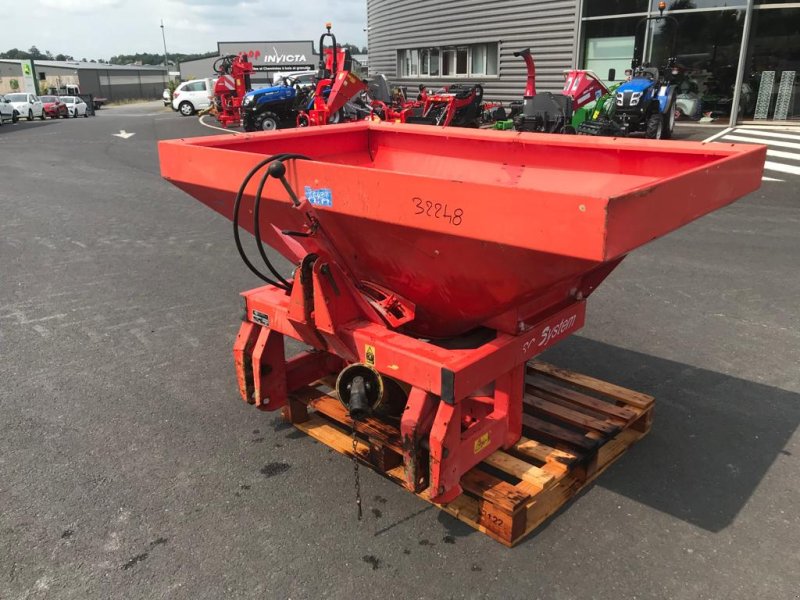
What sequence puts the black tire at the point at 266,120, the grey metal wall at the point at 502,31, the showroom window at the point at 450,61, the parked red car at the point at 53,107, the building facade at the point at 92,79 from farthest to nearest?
the building facade at the point at 92,79, the parked red car at the point at 53,107, the showroom window at the point at 450,61, the black tire at the point at 266,120, the grey metal wall at the point at 502,31

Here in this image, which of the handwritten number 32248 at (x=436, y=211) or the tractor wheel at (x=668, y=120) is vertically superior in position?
the handwritten number 32248 at (x=436, y=211)

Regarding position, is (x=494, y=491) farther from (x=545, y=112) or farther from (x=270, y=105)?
(x=270, y=105)

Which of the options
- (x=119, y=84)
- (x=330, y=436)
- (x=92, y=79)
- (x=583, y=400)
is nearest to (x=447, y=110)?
(x=583, y=400)

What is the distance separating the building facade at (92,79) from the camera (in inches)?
2313

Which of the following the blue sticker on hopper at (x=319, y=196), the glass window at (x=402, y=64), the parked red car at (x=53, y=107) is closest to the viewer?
the blue sticker on hopper at (x=319, y=196)

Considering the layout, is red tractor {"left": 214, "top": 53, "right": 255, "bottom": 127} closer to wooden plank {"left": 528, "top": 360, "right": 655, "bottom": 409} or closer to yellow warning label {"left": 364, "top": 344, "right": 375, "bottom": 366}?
wooden plank {"left": 528, "top": 360, "right": 655, "bottom": 409}

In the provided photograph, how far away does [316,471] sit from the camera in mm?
3117

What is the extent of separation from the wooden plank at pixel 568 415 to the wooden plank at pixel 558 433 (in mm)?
58

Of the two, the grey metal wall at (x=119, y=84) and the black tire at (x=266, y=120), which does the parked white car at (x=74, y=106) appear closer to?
the black tire at (x=266, y=120)

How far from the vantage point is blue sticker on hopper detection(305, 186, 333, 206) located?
2607 mm

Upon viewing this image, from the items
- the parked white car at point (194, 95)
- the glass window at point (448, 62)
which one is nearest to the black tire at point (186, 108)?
the parked white car at point (194, 95)

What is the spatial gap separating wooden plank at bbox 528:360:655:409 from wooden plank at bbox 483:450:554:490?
2.60ft

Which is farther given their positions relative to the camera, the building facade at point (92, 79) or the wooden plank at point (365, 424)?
the building facade at point (92, 79)

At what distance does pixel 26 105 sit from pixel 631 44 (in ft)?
88.6
